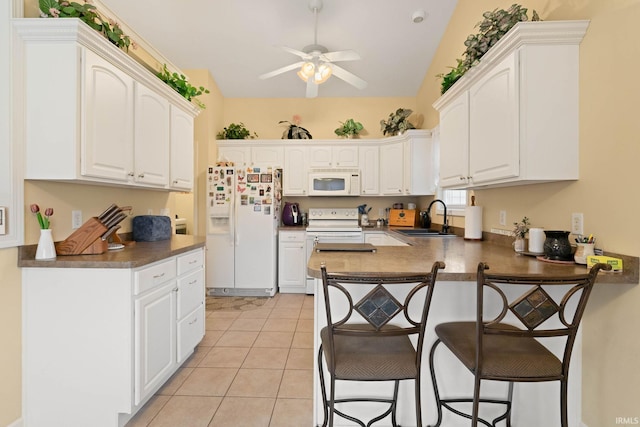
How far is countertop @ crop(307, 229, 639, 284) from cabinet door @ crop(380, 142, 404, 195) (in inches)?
94.3

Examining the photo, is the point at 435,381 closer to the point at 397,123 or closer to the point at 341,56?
the point at 341,56

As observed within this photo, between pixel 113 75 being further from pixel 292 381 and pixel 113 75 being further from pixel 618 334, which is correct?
pixel 618 334

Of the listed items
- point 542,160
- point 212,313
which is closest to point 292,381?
point 212,313

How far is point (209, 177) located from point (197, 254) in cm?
192

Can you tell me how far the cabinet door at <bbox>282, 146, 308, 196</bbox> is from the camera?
4742 mm

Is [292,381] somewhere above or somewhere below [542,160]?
below

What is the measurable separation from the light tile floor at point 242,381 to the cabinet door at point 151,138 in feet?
4.91

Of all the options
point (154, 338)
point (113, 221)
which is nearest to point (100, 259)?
point (113, 221)

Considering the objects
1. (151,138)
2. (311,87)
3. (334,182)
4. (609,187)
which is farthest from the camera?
(334,182)

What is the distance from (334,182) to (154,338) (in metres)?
3.28

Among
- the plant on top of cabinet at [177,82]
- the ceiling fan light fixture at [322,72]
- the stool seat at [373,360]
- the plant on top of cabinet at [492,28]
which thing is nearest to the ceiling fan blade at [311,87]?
the ceiling fan light fixture at [322,72]

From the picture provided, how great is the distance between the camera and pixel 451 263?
162cm

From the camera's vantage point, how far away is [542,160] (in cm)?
168

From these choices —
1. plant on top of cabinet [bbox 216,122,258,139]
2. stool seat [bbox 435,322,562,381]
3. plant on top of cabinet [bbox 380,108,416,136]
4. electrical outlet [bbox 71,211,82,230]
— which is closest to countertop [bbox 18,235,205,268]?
electrical outlet [bbox 71,211,82,230]
